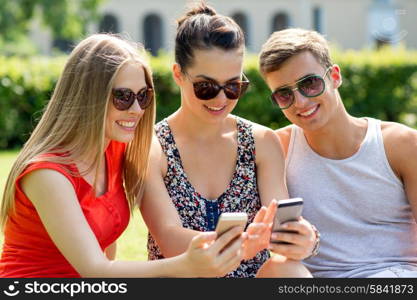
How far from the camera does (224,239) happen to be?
2.83m

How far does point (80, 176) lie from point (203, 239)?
2.27 ft

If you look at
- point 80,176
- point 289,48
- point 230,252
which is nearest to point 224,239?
point 230,252

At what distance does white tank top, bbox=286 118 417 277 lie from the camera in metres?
3.61

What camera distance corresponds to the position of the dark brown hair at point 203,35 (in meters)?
3.47

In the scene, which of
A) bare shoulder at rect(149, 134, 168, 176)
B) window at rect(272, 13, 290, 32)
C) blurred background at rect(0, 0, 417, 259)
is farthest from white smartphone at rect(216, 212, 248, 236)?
window at rect(272, 13, 290, 32)

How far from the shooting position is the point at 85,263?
9.80ft

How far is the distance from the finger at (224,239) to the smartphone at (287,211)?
0.23 m

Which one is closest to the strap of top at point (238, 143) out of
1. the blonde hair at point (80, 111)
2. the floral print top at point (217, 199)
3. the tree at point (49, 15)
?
the floral print top at point (217, 199)

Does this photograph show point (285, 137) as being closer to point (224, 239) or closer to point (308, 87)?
point (308, 87)

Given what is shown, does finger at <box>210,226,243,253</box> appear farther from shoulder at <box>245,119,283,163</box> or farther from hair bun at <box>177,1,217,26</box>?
hair bun at <box>177,1,217,26</box>

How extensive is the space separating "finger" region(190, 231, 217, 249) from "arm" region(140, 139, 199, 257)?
492 millimetres

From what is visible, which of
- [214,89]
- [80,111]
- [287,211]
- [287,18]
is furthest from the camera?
[287,18]

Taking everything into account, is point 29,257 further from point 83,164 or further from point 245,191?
point 245,191

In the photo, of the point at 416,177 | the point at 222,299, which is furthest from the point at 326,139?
the point at 222,299
